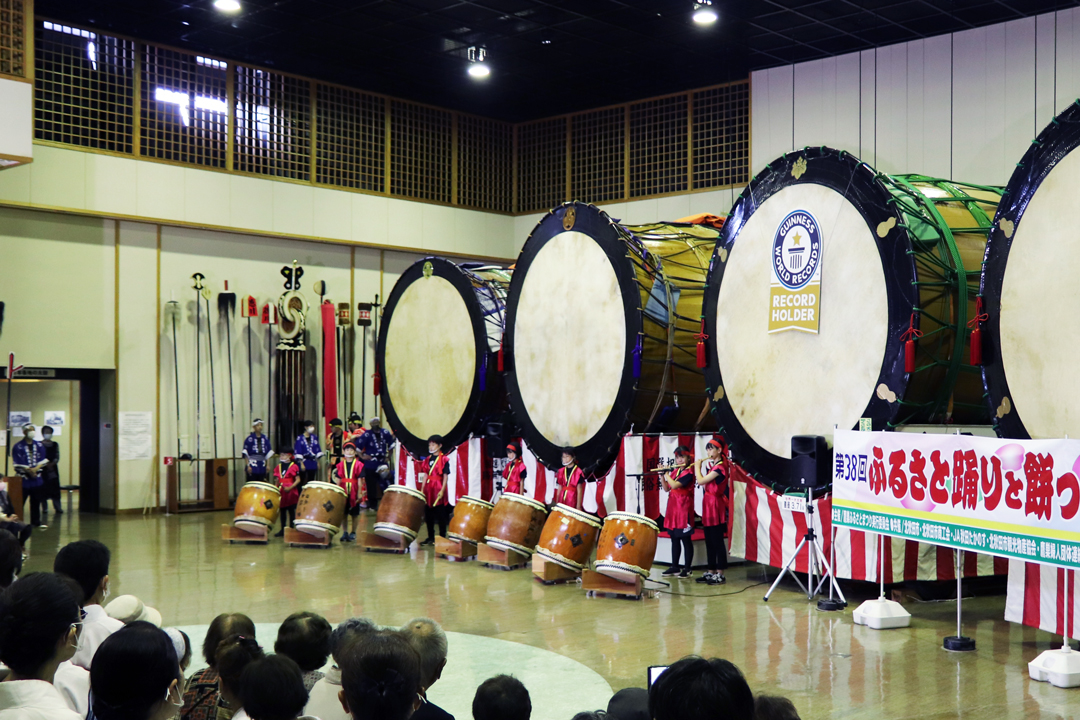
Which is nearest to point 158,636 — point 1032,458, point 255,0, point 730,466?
point 1032,458

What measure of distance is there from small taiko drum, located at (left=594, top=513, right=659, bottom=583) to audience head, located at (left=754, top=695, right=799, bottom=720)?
5457 millimetres

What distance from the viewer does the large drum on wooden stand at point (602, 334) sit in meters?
9.39

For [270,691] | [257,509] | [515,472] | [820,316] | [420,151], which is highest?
[420,151]

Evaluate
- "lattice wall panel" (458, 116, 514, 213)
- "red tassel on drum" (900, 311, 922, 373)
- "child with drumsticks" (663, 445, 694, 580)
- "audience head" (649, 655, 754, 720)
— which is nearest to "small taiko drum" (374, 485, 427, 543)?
"child with drumsticks" (663, 445, 694, 580)

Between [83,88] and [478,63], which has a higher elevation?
[478,63]

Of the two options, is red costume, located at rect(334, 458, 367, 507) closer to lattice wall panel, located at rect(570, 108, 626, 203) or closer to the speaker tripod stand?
the speaker tripod stand

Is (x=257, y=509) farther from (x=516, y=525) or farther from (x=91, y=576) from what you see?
(x=91, y=576)

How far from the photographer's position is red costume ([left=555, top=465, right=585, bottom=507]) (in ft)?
30.9

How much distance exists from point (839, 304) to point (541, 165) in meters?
10.5

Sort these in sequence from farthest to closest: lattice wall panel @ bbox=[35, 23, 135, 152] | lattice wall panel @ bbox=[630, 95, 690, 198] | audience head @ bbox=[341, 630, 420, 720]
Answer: lattice wall panel @ bbox=[630, 95, 690, 198]
lattice wall panel @ bbox=[35, 23, 135, 152]
audience head @ bbox=[341, 630, 420, 720]

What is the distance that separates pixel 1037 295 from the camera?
20.8 feet

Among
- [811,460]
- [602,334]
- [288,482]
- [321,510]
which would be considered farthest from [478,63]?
[811,460]

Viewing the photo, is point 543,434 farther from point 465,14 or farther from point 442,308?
point 465,14

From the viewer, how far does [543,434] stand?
1027 cm
